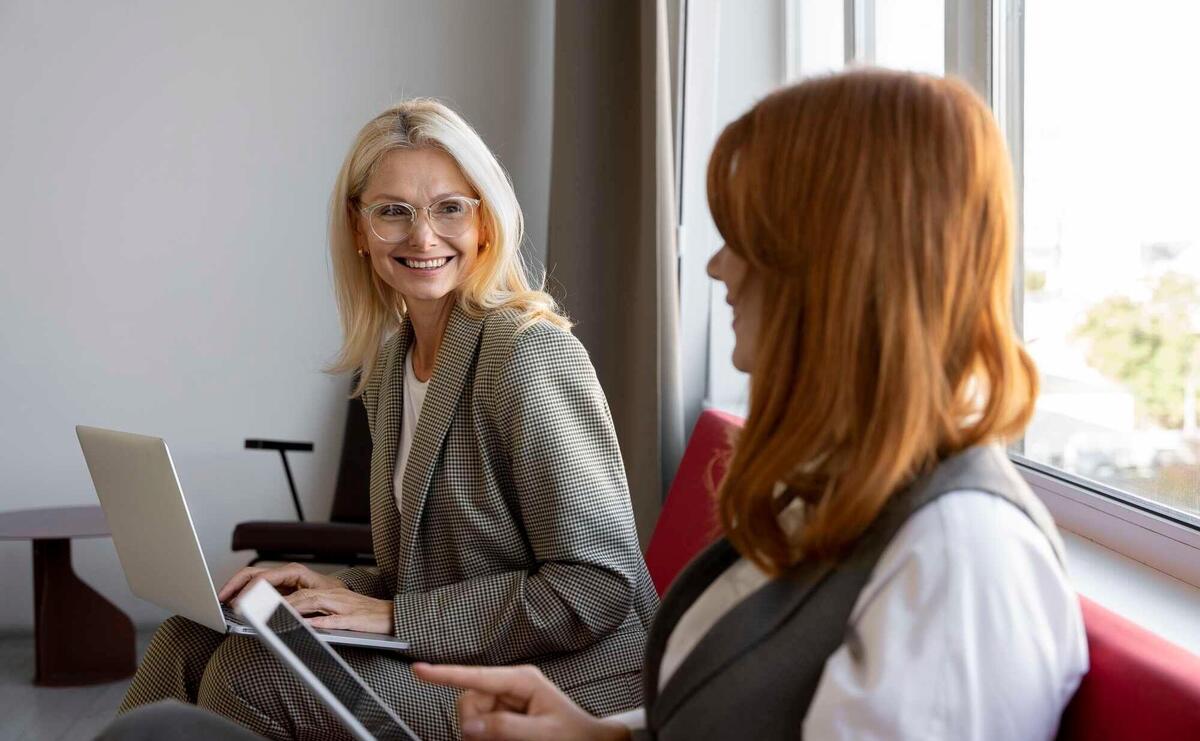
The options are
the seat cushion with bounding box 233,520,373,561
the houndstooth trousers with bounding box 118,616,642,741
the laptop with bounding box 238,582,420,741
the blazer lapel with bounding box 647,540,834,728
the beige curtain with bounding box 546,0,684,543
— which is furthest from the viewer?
the seat cushion with bounding box 233,520,373,561

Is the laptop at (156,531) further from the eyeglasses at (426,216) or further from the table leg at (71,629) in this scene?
the table leg at (71,629)

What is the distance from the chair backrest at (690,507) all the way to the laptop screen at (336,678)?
83cm

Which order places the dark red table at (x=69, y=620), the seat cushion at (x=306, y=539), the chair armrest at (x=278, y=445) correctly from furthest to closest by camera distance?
the chair armrest at (x=278, y=445)
the dark red table at (x=69, y=620)
the seat cushion at (x=306, y=539)

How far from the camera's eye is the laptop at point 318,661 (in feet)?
3.72

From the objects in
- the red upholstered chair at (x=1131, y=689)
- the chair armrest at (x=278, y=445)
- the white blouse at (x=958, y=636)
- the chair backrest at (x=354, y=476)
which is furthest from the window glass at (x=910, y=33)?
the chair armrest at (x=278, y=445)

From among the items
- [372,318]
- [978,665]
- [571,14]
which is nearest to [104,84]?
[571,14]

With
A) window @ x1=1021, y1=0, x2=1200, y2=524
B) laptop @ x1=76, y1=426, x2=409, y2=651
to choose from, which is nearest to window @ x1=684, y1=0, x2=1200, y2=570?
window @ x1=1021, y1=0, x2=1200, y2=524

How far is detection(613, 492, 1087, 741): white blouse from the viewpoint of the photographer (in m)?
0.85

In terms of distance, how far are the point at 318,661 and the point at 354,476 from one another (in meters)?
2.61

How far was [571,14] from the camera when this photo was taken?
133 inches

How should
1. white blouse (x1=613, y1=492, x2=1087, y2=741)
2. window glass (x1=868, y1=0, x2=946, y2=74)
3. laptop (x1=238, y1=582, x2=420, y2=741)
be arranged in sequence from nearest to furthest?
white blouse (x1=613, y1=492, x2=1087, y2=741), laptop (x1=238, y1=582, x2=420, y2=741), window glass (x1=868, y1=0, x2=946, y2=74)

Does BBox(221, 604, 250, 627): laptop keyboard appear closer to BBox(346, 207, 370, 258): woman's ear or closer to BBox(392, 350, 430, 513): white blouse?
BBox(392, 350, 430, 513): white blouse

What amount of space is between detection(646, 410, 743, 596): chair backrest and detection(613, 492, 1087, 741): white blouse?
3.49 ft

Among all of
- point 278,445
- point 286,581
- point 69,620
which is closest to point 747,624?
point 286,581
